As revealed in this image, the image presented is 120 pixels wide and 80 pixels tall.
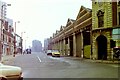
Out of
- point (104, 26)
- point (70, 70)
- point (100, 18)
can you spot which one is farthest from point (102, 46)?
point (70, 70)

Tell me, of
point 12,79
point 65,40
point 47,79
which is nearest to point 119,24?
point 47,79

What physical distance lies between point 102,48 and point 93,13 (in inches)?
271

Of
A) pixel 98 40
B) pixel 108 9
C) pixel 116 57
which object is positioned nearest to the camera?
pixel 116 57

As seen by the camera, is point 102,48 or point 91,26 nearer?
point 102,48

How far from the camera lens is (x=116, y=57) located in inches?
1794

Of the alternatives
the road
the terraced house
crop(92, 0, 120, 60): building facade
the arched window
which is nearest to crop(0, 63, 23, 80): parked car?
the road

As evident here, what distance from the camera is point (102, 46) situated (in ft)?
170

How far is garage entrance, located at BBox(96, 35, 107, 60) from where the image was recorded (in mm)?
50281

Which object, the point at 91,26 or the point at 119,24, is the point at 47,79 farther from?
the point at 91,26

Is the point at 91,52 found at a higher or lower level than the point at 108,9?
lower

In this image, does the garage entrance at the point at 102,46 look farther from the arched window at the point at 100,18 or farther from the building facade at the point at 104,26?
the arched window at the point at 100,18

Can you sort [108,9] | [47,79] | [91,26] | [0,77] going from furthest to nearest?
[91,26] → [108,9] → [47,79] → [0,77]

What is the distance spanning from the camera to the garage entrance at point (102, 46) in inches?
1980

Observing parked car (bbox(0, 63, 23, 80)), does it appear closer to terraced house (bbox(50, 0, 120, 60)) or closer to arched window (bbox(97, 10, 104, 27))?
terraced house (bbox(50, 0, 120, 60))
